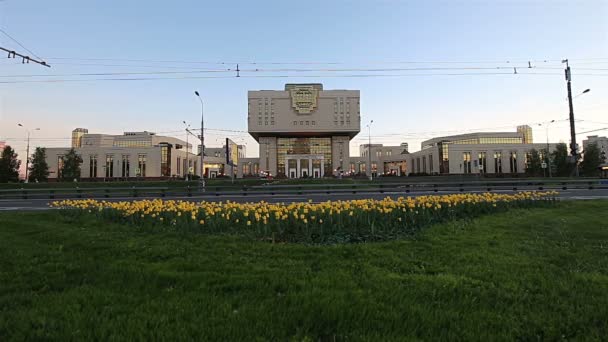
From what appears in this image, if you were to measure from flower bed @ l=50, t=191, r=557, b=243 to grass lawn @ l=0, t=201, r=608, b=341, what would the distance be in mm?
933

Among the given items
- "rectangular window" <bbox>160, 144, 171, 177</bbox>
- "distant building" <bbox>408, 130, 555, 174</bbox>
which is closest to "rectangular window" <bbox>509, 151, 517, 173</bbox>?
"distant building" <bbox>408, 130, 555, 174</bbox>

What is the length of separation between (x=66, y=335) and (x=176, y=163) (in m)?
110

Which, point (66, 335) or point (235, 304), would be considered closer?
point (66, 335)

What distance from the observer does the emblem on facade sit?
316 ft

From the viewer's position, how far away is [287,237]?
23.4ft

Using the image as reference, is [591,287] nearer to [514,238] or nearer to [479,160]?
[514,238]

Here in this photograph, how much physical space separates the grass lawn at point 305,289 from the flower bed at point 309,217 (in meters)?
0.93

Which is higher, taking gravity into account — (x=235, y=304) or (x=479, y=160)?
(x=479, y=160)

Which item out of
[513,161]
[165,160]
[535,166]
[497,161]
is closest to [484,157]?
[497,161]

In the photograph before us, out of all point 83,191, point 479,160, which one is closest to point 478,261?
point 83,191

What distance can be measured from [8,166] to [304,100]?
225ft

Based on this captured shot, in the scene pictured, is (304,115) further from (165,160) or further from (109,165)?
(109,165)

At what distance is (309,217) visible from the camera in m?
8.12

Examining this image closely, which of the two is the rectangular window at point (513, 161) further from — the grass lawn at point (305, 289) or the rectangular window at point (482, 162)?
the grass lawn at point (305, 289)
